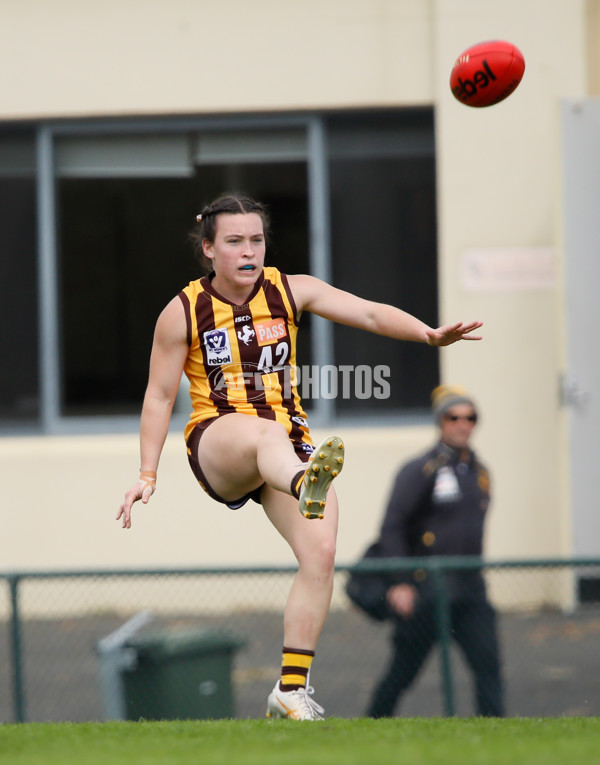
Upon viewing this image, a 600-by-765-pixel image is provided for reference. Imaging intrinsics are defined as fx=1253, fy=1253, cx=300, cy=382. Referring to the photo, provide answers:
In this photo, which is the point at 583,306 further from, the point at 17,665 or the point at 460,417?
the point at 17,665

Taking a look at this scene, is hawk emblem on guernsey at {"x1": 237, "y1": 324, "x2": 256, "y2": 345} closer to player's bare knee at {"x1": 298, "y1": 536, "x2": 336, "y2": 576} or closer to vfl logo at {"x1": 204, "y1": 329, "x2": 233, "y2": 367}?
vfl logo at {"x1": 204, "y1": 329, "x2": 233, "y2": 367}

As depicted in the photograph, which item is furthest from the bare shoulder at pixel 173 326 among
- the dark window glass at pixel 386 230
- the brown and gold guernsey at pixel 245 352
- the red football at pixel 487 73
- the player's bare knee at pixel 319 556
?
the dark window glass at pixel 386 230

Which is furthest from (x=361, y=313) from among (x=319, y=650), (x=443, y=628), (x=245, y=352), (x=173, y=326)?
(x=319, y=650)

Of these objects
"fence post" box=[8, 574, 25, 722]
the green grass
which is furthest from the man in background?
"fence post" box=[8, 574, 25, 722]

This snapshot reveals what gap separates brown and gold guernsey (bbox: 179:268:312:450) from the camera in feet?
15.7

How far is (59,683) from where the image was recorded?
7461 millimetres

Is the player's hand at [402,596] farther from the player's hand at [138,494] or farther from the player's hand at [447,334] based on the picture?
the player's hand at [447,334]

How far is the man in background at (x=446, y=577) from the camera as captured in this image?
6.70m

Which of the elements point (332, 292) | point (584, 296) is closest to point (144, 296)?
point (584, 296)

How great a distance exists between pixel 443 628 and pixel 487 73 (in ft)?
10.1

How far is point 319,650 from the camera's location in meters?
7.37

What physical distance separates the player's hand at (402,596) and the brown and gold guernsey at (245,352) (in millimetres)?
2045

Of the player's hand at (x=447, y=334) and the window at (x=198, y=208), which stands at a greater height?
the window at (x=198, y=208)

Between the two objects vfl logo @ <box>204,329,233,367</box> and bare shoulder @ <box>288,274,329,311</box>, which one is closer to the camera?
vfl logo @ <box>204,329,233,367</box>
